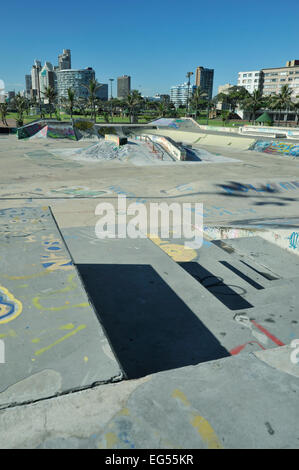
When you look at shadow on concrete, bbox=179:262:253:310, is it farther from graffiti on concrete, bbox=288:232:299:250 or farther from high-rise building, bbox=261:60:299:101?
high-rise building, bbox=261:60:299:101

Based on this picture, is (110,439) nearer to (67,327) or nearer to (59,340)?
(59,340)

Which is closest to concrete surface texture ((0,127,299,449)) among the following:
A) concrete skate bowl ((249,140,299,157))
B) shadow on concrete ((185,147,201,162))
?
shadow on concrete ((185,147,201,162))

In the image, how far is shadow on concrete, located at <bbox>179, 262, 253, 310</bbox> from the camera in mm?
8516

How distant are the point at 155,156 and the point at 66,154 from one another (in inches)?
461

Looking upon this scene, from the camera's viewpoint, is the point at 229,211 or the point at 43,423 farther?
the point at 229,211

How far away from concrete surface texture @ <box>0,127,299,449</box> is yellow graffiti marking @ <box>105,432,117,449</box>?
0.03 ft

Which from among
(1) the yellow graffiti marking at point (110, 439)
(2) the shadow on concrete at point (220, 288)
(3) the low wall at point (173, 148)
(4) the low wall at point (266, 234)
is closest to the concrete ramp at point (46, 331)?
(1) the yellow graffiti marking at point (110, 439)

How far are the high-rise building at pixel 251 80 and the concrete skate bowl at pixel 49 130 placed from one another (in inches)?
5867

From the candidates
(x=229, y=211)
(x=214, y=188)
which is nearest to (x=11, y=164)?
(x=214, y=188)

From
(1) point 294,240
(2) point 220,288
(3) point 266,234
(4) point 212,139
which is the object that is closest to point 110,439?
(2) point 220,288

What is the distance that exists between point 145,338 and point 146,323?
0.45 m

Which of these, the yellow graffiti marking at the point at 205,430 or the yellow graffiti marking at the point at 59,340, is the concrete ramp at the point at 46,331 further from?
the yellow graffiti marking at the point at 205,430
